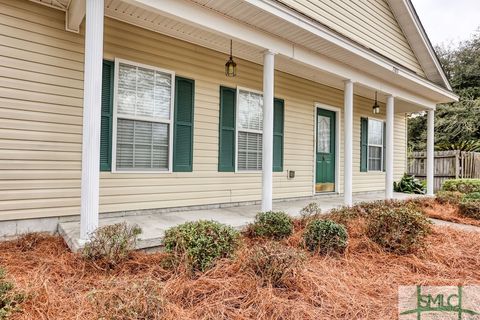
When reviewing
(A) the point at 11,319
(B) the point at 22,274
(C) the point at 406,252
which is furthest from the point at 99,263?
(C) the point at 406,252

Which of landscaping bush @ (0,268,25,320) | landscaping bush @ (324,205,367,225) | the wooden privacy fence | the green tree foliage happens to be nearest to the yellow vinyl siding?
landscaping bush @ (324,205,367,225)

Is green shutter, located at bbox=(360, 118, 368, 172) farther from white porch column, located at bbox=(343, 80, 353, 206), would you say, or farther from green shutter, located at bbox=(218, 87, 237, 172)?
green shutter, located at bbox=(218, 87, 237, 172)

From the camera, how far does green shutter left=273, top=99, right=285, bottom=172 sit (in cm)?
680

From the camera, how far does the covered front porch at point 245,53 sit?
3.30 metres

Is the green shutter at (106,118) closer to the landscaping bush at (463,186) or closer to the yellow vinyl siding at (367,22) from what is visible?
the yellow vinyl siding at (367,22)

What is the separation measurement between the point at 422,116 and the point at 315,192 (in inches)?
638

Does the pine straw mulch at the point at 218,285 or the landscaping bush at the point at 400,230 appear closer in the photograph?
the pine straw mulch at the point at 218,285

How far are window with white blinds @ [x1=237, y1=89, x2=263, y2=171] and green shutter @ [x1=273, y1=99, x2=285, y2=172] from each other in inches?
17.9

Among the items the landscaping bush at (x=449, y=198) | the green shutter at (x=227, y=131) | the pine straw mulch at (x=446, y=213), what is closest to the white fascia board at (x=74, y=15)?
the green shutter at (x=227, y=131)

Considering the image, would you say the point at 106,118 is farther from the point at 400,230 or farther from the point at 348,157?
the point at 348,157

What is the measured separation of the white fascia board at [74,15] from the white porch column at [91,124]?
49 cm

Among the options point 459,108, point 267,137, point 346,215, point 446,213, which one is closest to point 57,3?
point 267,137

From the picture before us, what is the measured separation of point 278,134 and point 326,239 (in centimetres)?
358

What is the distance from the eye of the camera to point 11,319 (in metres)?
2.06
